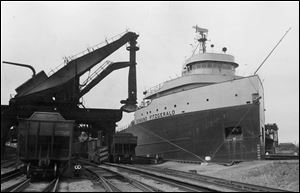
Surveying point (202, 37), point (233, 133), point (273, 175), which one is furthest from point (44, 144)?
point (202, 37)

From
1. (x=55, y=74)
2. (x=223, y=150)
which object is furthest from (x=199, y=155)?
(x=55, y=74)

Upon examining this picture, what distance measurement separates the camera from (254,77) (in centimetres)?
2397

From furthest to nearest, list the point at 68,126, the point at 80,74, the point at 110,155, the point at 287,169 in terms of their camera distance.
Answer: the point at 110,155
the point at 80,74
the point at 68,126
the point at 287,169

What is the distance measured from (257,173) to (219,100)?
10.6 metres

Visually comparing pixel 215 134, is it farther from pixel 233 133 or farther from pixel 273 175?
pixel 273 175

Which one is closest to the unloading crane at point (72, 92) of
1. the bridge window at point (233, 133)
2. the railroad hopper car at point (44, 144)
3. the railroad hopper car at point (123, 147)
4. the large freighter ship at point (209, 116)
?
the railroad hopper car at point (123, 147)

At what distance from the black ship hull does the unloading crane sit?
4303mm

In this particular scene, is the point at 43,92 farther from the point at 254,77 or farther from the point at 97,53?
the point at 254,77

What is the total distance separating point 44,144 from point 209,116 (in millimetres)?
14016

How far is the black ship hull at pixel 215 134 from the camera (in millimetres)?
22922

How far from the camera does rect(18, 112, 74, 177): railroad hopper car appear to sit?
544 inches

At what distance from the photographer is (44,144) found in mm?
14016

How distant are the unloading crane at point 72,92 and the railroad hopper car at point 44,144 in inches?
374

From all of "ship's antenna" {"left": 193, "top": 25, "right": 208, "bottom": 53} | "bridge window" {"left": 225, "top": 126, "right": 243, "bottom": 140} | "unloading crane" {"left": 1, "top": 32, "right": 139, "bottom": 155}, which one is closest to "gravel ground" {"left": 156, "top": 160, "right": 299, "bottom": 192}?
"bridge window" {"left": 225, "top": 126, "right": 243, "bottom": 140}
